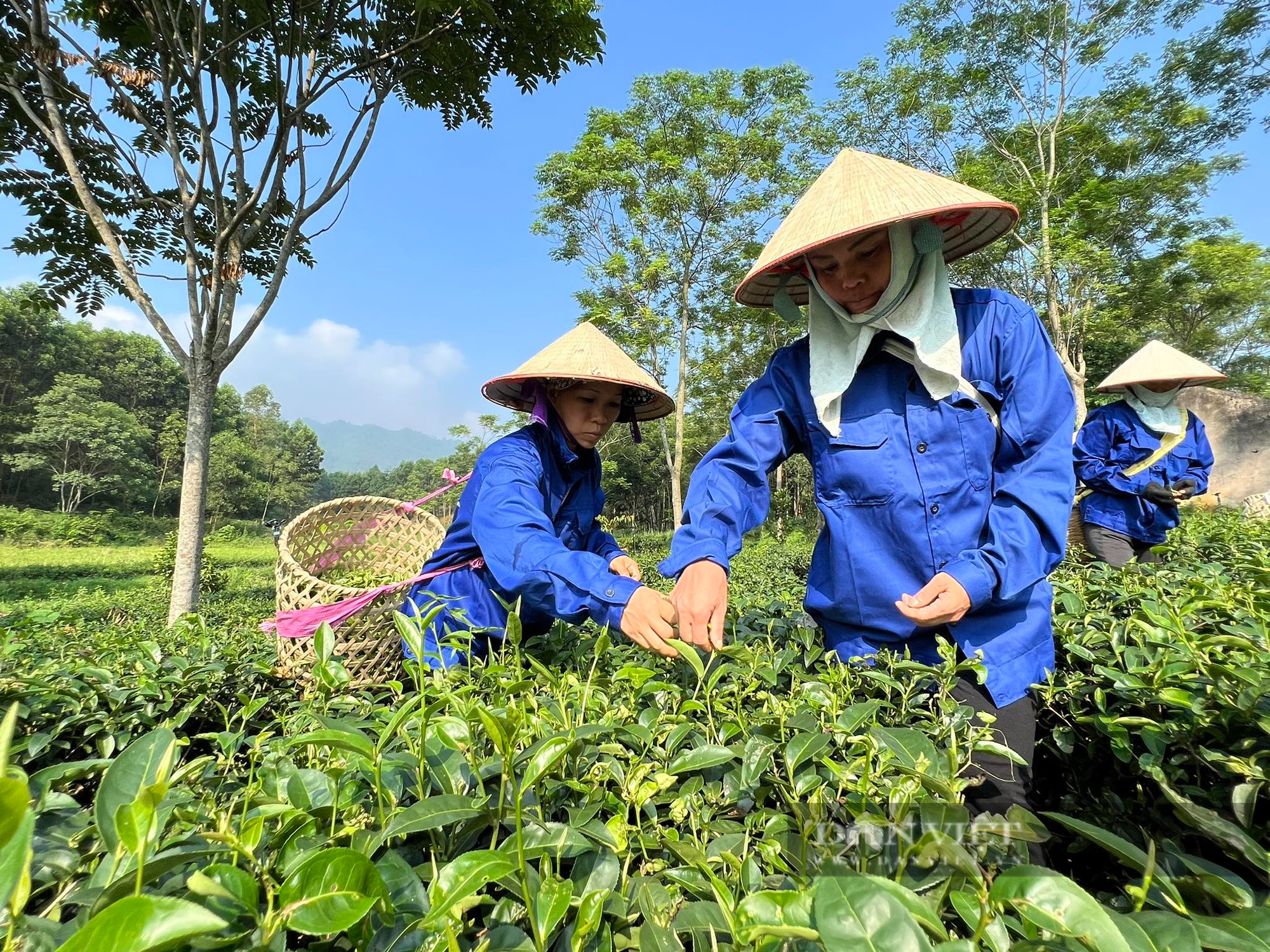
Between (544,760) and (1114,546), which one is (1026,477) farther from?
(1114,546)

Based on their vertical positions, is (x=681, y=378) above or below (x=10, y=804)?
above

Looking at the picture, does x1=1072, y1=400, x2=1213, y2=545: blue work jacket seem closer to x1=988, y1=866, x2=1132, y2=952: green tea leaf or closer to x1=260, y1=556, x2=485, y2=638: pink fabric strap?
x1=260, y1=556, x2=485, y2=638: pink fabric strap

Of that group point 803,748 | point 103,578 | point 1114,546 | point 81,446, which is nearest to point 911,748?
point 803,748

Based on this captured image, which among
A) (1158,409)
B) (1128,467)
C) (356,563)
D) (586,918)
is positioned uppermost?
(1158,409)

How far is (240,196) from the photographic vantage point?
15.3 feet

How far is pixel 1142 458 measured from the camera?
12.0 feet

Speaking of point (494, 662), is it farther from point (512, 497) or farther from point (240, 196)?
point (240, 196)

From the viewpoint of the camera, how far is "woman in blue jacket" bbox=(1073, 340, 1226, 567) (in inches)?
136

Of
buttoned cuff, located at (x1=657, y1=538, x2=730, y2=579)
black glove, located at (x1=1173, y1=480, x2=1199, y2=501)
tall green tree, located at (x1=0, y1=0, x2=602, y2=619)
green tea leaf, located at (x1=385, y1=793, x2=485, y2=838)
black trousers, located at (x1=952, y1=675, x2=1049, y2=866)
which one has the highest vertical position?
tall green tree, located at (x1=0, y1=0, x2=602, y2=619)

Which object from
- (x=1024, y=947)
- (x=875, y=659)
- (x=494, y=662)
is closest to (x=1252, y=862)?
(x=1024, y=947)

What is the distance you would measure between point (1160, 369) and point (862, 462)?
11.5 feet

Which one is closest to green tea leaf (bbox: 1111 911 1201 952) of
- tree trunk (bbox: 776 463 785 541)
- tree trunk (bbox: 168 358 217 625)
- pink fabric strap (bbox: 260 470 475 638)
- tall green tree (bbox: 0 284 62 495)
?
pink fabric strap (bbox: 260 470 475 638)

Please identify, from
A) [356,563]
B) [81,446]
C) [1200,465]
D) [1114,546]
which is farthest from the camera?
[81,446]

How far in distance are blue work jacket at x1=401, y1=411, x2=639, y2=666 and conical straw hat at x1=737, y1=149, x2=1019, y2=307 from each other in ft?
2.70
